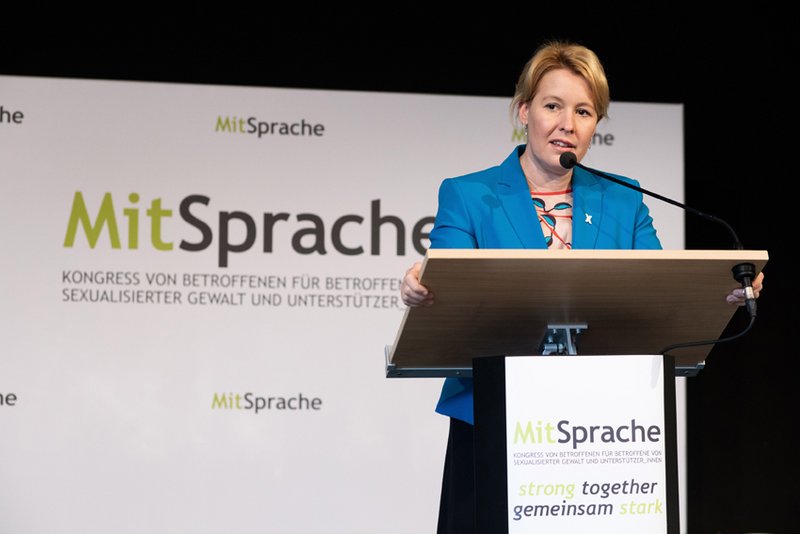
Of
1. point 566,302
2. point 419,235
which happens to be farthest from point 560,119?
point 419,235

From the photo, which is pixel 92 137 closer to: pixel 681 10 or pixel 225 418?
pixel 225 418

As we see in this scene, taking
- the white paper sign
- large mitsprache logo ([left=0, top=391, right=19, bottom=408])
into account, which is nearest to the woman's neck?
the white paper sign

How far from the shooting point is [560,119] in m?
2.19

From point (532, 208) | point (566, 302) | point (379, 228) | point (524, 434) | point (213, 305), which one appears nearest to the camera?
point (524, 434)

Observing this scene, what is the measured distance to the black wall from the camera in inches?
180

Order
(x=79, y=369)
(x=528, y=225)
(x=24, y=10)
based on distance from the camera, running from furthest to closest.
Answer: (x=24, y=10), (x=79, y=369), (x=528, y=225)

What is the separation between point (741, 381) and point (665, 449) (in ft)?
10.6

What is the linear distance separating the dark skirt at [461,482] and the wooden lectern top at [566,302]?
A: 135 mm

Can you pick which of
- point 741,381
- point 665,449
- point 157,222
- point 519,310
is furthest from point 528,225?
point 741,381

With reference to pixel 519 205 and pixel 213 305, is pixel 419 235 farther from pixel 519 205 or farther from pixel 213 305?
pixel 519 205

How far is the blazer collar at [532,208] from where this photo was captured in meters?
2.09

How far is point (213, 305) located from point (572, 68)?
232 centimetres

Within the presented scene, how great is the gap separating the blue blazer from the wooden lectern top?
19 centimetres

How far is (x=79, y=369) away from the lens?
408 cm
